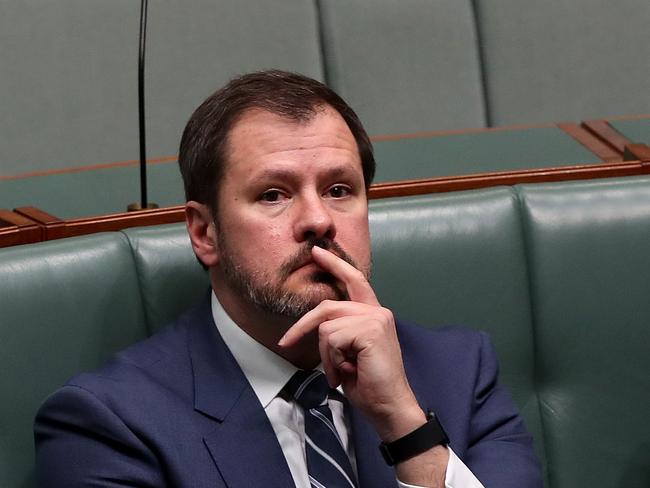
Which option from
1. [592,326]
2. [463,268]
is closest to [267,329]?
[463,268]

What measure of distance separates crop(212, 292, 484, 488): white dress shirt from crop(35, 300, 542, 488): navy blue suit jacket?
1 cm

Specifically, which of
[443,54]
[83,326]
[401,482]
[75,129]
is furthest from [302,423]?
[443,54]

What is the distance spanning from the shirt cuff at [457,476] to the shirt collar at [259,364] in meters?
0.12

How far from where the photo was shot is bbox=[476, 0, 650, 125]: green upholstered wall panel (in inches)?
66.2

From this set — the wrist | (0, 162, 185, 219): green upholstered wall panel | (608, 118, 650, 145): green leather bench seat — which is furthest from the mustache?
(608, 118, 650, 145): green leather bench seat

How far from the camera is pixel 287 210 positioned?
2.77 feet

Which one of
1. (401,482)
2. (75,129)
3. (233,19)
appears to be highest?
(233,19)

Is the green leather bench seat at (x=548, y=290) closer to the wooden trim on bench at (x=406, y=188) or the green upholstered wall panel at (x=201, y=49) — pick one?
the wooden trim on bench at (x=406, y=188)

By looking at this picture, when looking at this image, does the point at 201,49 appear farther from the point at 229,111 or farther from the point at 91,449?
the point at 91,449

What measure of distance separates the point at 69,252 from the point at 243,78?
0.20 metres

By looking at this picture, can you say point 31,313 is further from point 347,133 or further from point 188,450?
point 347,133

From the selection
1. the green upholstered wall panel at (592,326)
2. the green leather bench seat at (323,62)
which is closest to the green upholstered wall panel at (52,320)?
the green upholstered wall panel at (592,326)

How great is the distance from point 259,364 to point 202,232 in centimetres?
12

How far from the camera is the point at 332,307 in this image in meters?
0.80
